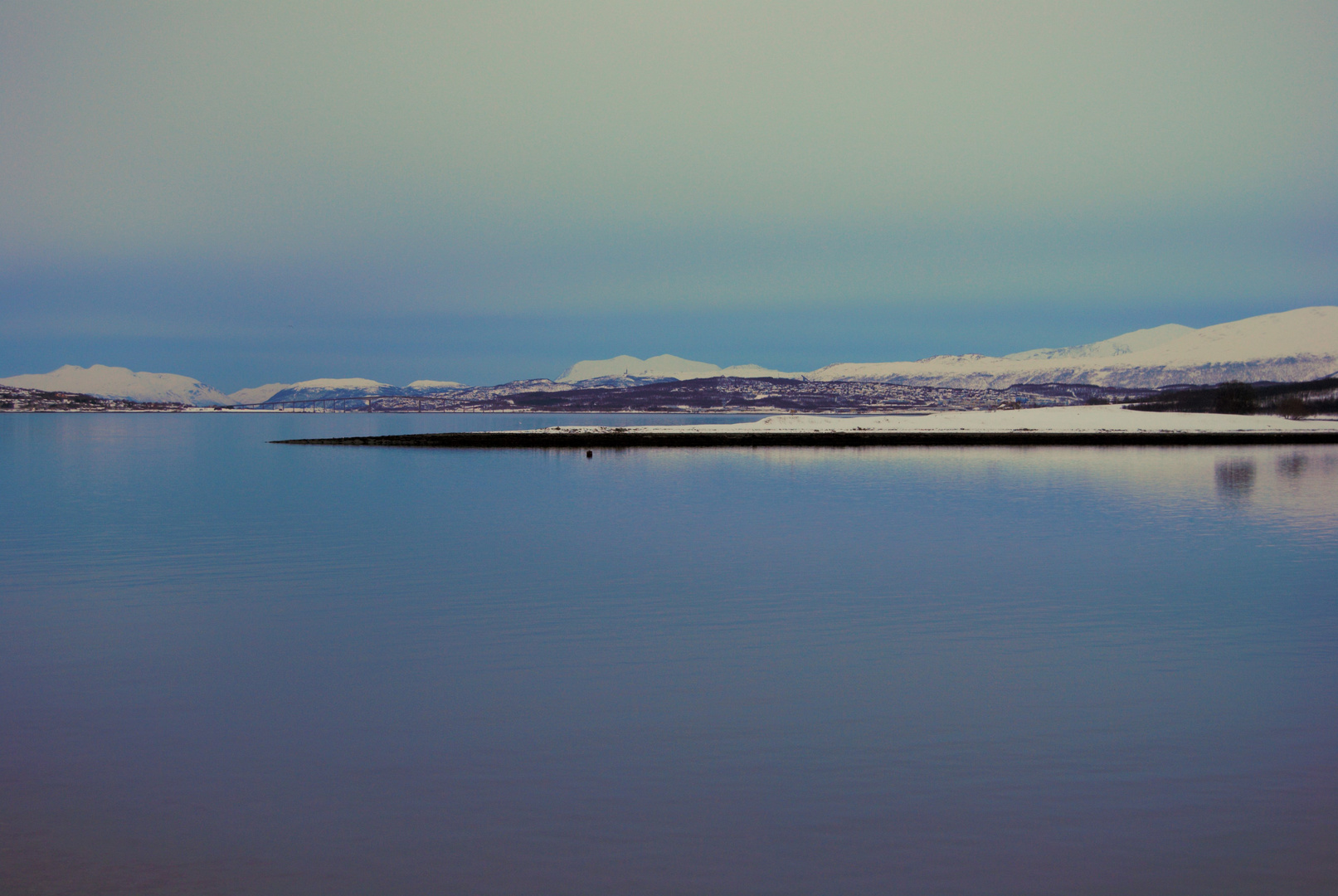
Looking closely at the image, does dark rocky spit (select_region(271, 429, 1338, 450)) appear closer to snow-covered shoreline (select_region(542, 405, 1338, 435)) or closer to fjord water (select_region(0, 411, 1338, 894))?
snow-covered shoreline (select_region(542, 405, 1338, 435))

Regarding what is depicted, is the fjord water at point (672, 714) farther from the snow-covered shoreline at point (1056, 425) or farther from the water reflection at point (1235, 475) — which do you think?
the snow-covered shoreline at point (1056, 425)

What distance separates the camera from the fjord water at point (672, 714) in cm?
856

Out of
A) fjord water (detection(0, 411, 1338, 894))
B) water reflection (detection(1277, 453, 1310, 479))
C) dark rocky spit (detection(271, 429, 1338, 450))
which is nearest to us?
fjord water (detection(0, 411, 1338, 894))

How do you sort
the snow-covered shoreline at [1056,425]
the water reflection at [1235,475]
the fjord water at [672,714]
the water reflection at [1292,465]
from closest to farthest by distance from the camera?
the fjord water at [672,714]
the water reflection at [1235,475]
the water reflection at [1292,465]
the snow-covered shoreline at [1056,425]

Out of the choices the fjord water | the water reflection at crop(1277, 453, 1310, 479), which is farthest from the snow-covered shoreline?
the fjord water

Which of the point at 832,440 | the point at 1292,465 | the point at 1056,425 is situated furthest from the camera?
the point at 1056,425

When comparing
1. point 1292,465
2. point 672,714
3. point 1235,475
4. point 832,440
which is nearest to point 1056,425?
point 832,440

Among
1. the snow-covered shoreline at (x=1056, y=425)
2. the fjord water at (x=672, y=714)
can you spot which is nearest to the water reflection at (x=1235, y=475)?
the fjord water at (x=672, y=714)

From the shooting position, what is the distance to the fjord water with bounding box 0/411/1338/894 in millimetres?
8562

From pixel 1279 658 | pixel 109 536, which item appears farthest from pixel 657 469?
pixel 1279 658

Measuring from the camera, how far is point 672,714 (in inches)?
495

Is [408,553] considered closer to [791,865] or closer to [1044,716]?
[1044,716]

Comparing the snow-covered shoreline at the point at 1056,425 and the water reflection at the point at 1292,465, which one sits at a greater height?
the snow-covered shoreline at the point at 1056,425

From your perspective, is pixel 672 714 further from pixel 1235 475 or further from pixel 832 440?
pixel 832 440
